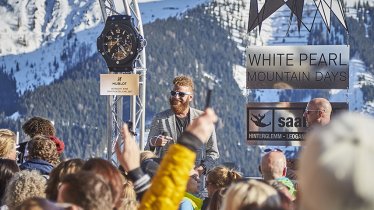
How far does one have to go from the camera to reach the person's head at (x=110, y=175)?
3.00 metres

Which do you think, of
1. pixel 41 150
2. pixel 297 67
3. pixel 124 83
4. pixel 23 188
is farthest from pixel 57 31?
pixel 23 188

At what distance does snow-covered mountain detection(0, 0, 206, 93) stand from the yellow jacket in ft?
50.2

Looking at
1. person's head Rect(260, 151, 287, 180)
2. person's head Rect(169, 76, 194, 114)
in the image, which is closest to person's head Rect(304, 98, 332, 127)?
person's head Rect(260, 151, 287, 180)

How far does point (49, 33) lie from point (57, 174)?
14.5 m

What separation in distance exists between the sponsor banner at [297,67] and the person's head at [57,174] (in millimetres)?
4725

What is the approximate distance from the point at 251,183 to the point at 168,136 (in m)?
3.55

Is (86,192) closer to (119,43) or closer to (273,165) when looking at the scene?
(273,165)

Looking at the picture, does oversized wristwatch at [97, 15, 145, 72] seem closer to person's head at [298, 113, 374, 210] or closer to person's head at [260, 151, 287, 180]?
person's head at [260, 151, 287, 180]

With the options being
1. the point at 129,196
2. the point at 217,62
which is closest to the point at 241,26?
the point at 217,62

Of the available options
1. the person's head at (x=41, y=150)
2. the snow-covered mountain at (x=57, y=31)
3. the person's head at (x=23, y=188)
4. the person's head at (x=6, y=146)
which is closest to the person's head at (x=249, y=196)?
the person's head at (x=23, y=188)

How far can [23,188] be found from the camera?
4.26 meters

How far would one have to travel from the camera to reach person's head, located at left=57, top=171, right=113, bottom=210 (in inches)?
109

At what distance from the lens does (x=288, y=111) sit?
8359 millimetres

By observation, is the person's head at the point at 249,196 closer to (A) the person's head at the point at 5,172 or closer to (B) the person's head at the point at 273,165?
(B) the person's head at the point at 273,165
